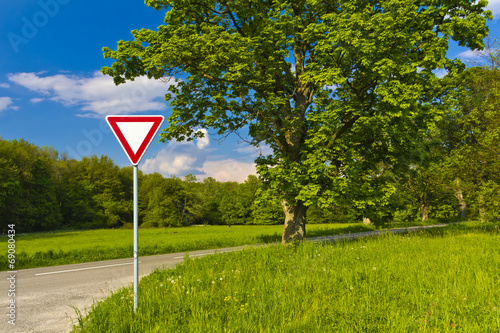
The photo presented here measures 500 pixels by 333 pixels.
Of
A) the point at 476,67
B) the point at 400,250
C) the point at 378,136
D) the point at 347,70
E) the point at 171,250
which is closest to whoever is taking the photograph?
the point at 400,250

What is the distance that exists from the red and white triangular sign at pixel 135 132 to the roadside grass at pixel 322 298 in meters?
2.62

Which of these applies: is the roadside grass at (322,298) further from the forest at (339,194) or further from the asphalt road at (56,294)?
the forest at (339,194)

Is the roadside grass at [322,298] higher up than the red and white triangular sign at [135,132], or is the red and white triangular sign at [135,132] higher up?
the red and white triangular sign at [135,132]

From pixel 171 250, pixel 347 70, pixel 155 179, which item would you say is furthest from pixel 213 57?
pixel 155 179

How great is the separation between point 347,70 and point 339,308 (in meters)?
9.72

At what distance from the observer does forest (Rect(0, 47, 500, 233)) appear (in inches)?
511

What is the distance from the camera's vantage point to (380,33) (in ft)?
33.2

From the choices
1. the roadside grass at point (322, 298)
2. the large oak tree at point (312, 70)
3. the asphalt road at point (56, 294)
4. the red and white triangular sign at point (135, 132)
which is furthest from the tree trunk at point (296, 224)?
the red and white triangular sign at point (135, 132)

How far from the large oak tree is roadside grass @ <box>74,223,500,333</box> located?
15.1 feet

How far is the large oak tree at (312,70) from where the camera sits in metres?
10.4

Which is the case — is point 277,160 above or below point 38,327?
above

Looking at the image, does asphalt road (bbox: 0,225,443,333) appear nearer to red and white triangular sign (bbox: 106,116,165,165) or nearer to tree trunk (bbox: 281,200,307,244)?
red and white triangular sign (bbox: 106,116,165,165)

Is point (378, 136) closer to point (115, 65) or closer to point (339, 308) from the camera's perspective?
point (339, 308)

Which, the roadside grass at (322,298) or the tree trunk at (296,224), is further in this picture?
the tree trunk at (296,224)
